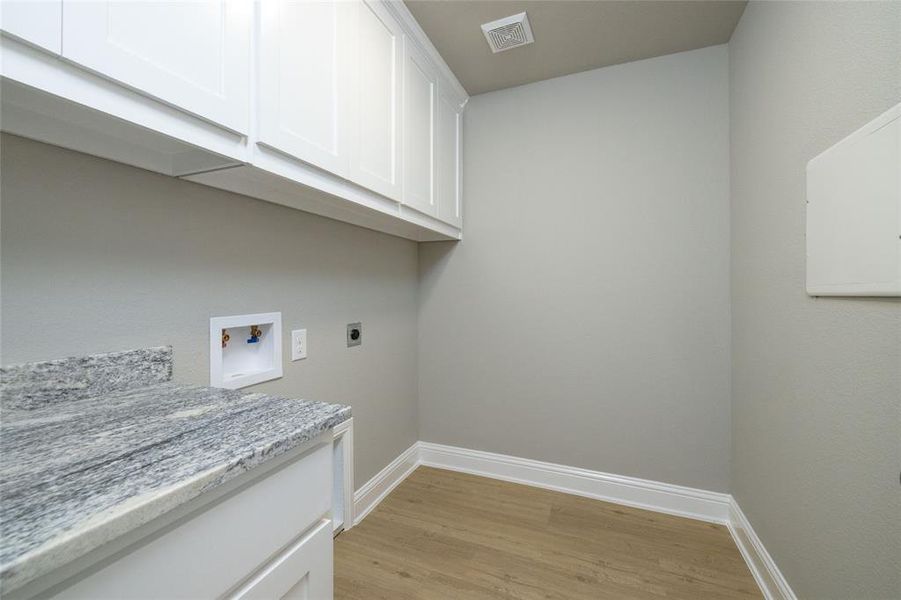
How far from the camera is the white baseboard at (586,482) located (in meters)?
1.84

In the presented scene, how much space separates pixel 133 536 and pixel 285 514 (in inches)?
10.1

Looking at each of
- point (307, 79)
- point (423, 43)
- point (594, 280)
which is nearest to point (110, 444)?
point (307, 79)

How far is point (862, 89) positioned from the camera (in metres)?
0.91

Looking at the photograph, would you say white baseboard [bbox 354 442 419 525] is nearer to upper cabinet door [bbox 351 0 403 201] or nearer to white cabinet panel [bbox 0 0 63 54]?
upper cabinet door [bbox 351 0 403 201]

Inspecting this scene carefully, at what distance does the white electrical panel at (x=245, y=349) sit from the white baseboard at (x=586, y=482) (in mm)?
Result: 1379

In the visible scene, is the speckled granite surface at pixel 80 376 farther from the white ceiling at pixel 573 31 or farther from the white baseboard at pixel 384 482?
the white ceiling at pixel 573 31

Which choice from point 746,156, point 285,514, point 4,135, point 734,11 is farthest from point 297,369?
point 734,11

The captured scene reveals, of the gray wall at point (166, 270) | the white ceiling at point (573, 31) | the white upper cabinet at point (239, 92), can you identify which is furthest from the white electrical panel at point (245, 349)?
the white ceiling at point (573, 31)

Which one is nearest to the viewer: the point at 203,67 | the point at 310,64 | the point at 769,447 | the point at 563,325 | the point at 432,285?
the point at 203,67

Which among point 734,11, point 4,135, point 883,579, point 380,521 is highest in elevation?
Answer: point 734,11

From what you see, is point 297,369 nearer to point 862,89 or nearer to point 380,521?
point 380,521

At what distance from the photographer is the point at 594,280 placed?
6.64 feet

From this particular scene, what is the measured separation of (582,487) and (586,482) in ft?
0.12

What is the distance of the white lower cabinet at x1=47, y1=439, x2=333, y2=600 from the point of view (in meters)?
0.46
